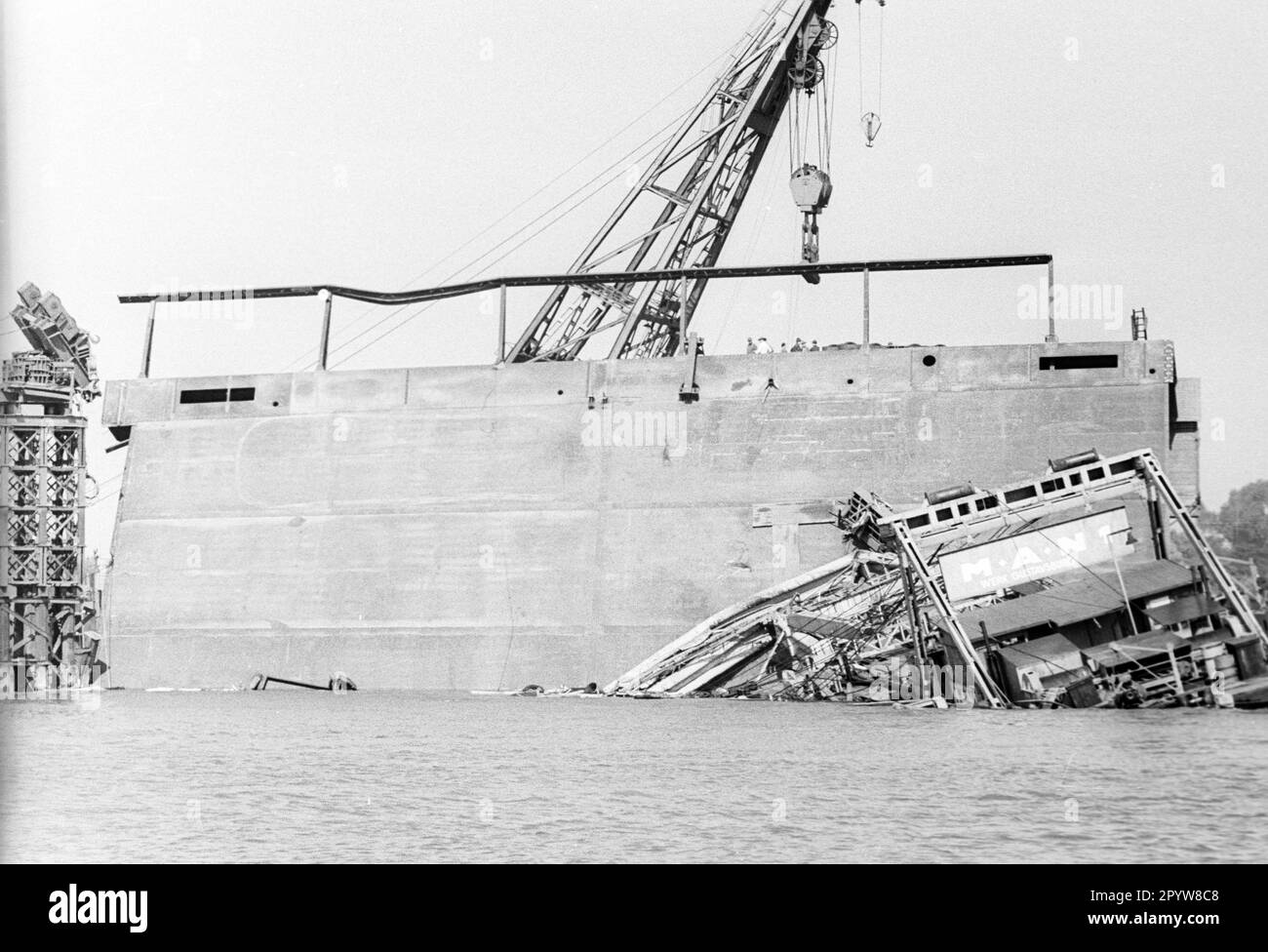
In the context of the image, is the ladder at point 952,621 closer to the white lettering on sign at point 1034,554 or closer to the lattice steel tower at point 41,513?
the white lettering on sign at point 1034,554

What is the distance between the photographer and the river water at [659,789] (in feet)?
Answer: 57.2

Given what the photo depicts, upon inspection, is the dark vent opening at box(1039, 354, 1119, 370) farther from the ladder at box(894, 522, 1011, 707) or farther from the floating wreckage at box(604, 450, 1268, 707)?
the ladder at box(894, 522, 1011, 707)

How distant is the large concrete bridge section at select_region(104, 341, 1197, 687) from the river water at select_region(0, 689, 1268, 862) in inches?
544

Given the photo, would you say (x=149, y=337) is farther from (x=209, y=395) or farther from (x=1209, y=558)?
(x=1209, y=558)

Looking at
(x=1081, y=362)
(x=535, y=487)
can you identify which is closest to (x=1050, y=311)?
(x=1081, y=362)

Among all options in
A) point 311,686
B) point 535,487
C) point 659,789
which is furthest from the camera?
point 535,487

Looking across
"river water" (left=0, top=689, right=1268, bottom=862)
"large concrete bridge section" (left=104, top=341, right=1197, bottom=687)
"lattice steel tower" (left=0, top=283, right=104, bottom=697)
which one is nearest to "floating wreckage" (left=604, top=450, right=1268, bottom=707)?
"river water" (left=0, top=689, right=1268, bottom=862)

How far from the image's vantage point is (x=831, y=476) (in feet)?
154

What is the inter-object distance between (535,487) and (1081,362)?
15677 millimetres

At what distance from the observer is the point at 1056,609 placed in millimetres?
31703

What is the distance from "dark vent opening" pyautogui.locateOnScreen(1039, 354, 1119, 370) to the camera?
47062mm

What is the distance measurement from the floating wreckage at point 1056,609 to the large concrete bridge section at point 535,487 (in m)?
7.76

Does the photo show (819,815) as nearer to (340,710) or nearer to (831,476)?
(340,710)
